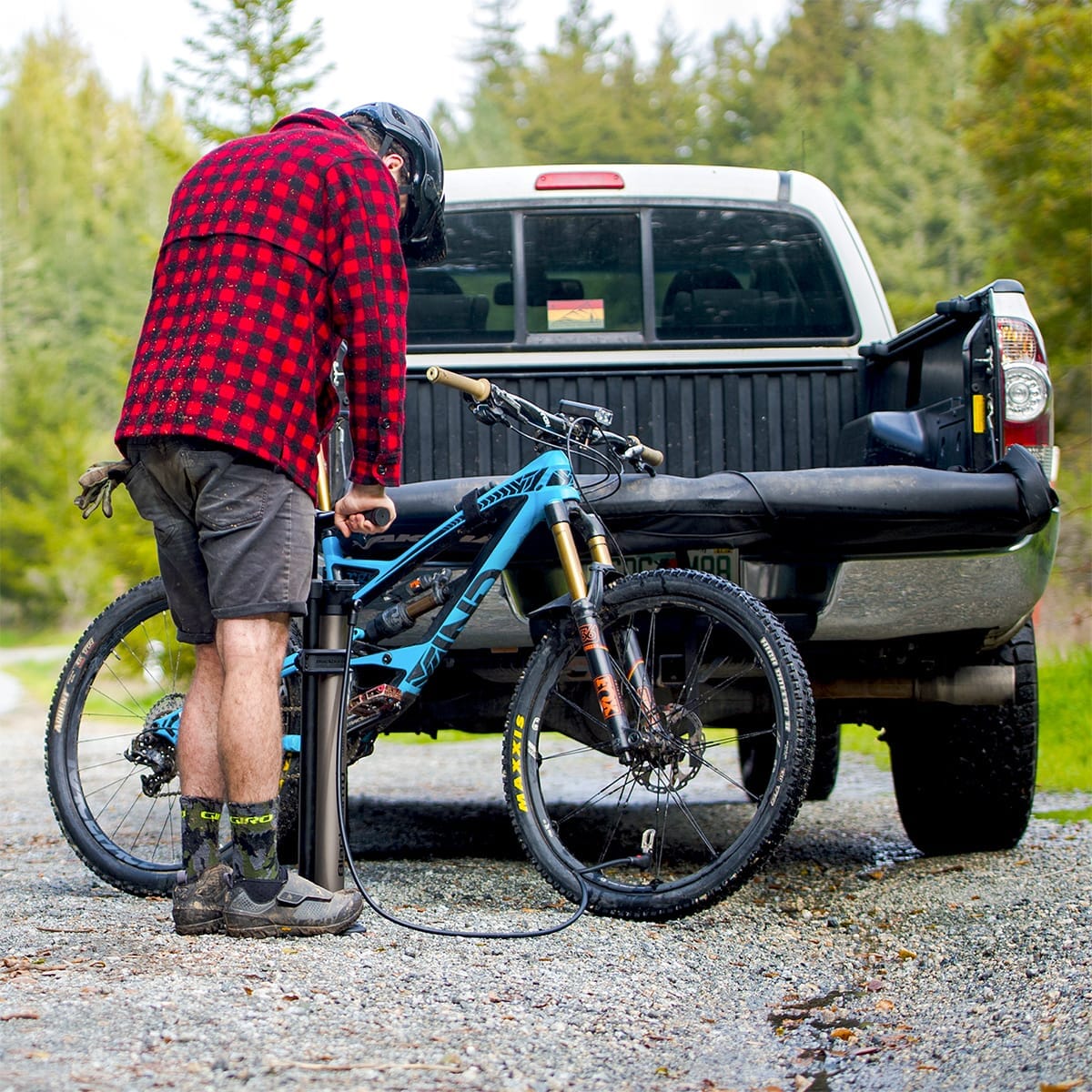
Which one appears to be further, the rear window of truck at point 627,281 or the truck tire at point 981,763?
the rear window of truck at point 627,281

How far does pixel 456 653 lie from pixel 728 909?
105cm

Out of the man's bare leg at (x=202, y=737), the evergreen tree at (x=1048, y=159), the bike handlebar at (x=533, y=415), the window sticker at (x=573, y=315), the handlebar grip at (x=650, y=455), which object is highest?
the evergreen tree at (x=1048, y=159)

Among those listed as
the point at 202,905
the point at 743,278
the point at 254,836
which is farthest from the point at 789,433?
the point at 202,905

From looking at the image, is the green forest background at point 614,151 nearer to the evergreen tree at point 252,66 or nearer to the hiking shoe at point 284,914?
the evergreen tree at point 252,66

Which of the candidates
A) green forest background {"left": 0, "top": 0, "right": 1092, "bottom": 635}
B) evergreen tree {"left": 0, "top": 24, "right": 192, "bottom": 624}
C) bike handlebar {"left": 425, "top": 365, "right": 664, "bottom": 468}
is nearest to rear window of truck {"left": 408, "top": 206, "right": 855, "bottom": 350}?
bike handlebar {"left": 425, "top": 365, "right": 664, "bottom": 468}

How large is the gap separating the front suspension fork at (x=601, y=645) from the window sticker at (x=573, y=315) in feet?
5.64

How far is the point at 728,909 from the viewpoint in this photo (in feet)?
12.7

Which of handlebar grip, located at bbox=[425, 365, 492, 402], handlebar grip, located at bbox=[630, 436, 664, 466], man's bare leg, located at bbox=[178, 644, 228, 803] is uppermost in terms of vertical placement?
handlebar grip, located at bbox=[425, 365, 492, 402]

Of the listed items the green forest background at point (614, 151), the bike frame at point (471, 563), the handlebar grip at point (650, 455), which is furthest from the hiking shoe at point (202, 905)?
the green forest background at point (614, 151)

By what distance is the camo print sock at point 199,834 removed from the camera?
3436mm

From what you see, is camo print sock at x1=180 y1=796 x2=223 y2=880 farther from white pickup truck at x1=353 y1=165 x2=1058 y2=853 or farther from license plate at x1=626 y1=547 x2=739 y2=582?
license plate at x1=626 y1=547 x2=739 y2=582

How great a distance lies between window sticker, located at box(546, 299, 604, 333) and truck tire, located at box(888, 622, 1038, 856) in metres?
1.86

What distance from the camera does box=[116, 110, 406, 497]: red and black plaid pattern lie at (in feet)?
10.6

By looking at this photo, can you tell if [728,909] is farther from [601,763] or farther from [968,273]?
[968,273]
